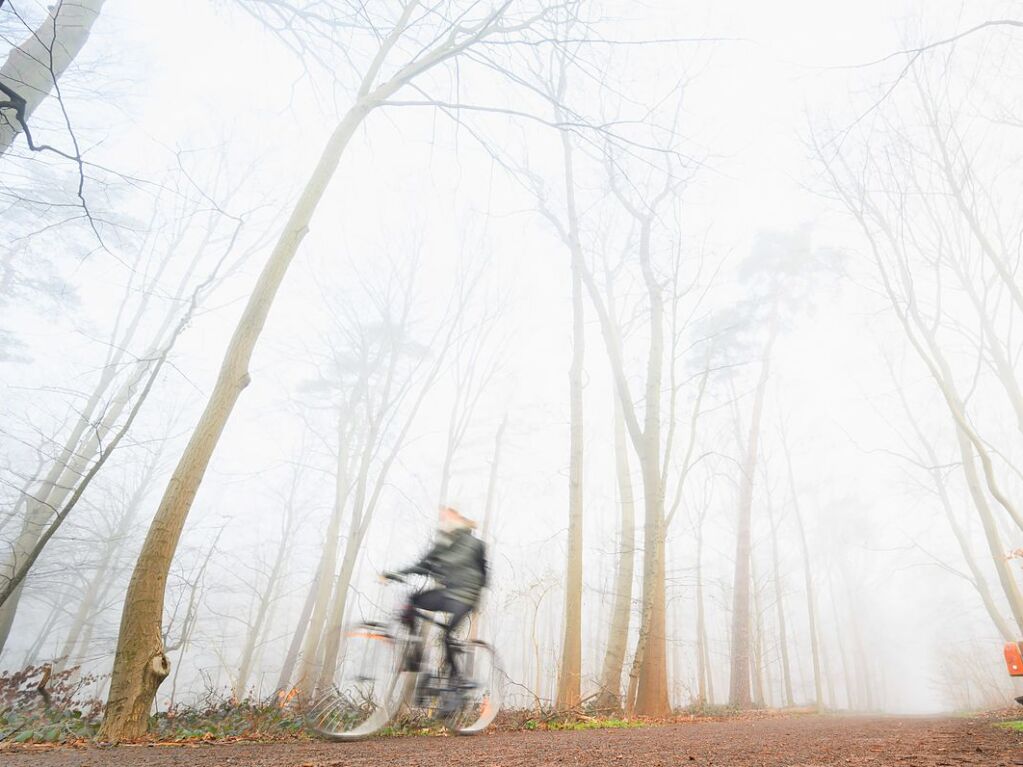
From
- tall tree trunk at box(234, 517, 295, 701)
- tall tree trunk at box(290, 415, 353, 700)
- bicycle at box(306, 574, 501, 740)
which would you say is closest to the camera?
bicycle at box(306, 574, 501, 740)

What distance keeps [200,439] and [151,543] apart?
Answer: 2.90 ft

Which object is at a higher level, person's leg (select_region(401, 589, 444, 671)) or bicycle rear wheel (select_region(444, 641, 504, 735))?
person's leg (select_region(401, 589, 444, 671))

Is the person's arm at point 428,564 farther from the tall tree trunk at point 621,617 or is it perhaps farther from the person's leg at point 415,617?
the tall tree trunk at point 621,617

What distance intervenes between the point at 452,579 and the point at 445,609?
26 centimetres

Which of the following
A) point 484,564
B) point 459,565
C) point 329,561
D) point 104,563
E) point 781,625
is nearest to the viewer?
point 459,565

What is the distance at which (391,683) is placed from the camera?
4.39m

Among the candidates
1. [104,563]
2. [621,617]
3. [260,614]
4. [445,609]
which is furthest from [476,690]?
[260,614]

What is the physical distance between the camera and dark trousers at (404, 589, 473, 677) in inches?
171

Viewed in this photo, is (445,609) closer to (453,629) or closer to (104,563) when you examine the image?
(453,629)

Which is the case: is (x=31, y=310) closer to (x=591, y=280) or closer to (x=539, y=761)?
(x=591, y=280)

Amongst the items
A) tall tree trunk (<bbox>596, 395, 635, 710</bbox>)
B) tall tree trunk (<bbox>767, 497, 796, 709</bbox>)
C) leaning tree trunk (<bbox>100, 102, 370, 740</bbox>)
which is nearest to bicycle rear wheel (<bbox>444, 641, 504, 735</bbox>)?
leaning tree trunk (<bbox>100, 102, 370, 740</bbox>)

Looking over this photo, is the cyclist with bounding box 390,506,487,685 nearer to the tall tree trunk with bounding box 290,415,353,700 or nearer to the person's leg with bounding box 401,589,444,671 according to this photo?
the person's leg with bounding box 401,589,444,671

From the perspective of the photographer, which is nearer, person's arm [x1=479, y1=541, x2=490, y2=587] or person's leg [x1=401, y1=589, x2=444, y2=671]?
person's leg [x1=401, y1=589, x2=444, y2=671]

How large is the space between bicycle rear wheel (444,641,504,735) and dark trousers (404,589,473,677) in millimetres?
148
